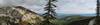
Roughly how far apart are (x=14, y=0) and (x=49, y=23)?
0.41 m

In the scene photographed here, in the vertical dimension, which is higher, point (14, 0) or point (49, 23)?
point (14, 0)

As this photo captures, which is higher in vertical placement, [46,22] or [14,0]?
[14,0]

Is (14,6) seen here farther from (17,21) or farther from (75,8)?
(75,8)

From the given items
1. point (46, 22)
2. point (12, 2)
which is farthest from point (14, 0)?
point (46, 22)

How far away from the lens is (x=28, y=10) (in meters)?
3.35

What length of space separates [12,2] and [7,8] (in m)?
0.08

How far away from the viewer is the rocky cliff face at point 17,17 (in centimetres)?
333

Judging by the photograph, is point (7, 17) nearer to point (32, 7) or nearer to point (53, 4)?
point (32, 7)

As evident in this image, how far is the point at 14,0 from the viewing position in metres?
3.33

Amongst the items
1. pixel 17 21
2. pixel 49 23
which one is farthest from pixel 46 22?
pixel 17 21

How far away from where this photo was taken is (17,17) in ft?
10.9

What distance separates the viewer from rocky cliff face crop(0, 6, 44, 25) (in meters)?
3.33

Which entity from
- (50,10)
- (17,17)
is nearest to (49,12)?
(50,10)

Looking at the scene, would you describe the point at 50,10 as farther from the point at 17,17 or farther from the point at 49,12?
the point at 17,17
